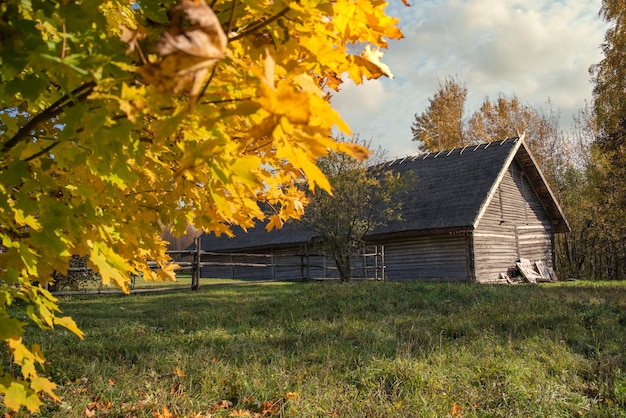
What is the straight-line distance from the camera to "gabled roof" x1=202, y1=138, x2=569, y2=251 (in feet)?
57.6

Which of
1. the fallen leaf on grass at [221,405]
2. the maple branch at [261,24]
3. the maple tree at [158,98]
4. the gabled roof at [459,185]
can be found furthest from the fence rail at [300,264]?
the maple branch at [261,24]

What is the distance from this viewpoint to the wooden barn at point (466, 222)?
693 inches

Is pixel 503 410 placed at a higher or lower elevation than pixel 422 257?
lower

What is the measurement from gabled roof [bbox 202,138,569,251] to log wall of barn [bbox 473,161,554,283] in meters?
0.74

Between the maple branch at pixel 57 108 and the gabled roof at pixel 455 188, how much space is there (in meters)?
15.5

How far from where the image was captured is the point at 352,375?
4.10m

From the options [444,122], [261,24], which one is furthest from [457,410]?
[444,122]

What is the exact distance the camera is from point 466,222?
16703mm

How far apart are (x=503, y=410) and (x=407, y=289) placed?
6840 mm

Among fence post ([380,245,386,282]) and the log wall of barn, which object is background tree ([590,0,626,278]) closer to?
the log wall of barn

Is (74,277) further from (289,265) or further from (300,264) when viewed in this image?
(300,264)

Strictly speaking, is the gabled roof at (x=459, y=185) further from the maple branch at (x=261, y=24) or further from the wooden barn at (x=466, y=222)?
the maple branch at (x=261, y=24)

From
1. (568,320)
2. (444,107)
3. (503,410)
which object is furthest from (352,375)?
(444,107)

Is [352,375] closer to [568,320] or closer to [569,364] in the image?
[569,364]
